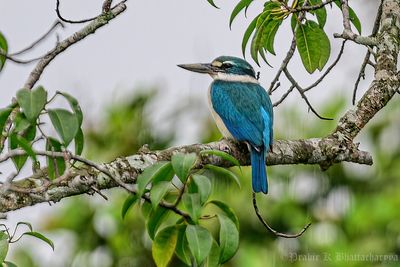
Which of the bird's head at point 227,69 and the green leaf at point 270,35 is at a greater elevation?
the green leaf at point 270,35

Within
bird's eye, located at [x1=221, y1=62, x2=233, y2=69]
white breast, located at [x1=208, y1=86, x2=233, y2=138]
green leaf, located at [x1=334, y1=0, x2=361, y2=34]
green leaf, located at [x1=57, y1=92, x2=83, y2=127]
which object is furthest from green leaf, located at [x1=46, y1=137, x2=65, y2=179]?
bird's eye, located at [x1=221, y1=62, x2=233, y2=69]

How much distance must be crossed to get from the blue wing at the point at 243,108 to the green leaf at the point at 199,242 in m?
2.04

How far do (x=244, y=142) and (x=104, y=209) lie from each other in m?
3.86

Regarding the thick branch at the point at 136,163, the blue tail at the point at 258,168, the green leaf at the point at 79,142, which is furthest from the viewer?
the blue tail at the point at 258,168

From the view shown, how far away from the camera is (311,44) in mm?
4234

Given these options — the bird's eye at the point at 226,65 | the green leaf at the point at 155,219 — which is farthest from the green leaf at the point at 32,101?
the bird's eye at the point at 226,65

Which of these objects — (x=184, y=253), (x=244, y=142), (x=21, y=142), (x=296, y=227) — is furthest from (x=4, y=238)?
(x=296, y=227)

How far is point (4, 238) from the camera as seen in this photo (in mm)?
2781

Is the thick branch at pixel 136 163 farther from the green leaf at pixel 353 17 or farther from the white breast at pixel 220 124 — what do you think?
the green leaf at pixel 353 17

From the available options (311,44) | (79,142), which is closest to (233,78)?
(311,44)

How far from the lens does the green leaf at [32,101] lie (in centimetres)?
261

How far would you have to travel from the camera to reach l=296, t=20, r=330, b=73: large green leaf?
4.22 meters

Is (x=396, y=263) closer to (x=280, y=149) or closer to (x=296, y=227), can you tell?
(x=296, y=227)

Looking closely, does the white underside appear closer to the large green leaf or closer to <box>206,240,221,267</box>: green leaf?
the large green leaf
